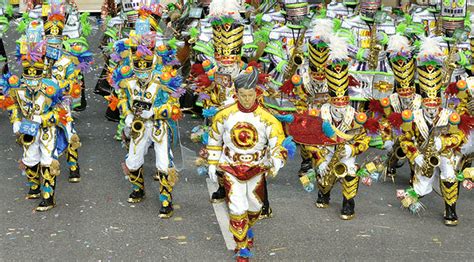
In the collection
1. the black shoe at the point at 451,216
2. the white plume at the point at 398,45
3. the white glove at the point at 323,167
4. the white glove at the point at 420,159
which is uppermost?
the white plume at the point at 398,45

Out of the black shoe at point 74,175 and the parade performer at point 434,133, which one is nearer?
the parade performer at point 434,133

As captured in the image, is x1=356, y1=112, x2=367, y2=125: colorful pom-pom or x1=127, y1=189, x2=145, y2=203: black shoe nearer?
x1=356, y1=112, x2=367, y2=125: colorful pom-pom

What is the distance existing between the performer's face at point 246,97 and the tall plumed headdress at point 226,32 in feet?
8.57

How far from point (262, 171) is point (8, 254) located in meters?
2.76

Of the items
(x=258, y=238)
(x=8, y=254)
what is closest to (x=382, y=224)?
(x=258, y=238)

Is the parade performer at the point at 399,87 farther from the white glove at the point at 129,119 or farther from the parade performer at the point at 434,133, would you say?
the white glove at the point at 129,119

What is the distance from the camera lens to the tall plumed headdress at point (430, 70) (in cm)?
955

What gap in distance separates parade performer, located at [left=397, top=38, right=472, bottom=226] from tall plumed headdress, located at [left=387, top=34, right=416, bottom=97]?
0.42 m

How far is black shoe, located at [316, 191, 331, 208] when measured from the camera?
10.2 m

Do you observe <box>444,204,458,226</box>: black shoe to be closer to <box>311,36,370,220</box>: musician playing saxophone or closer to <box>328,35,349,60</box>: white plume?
<box>311,36,370,220</box>: musician playing saxophone

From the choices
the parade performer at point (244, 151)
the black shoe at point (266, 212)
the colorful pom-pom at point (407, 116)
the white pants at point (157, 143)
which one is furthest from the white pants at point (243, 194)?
the colorful pom-pom at point (407, 116)

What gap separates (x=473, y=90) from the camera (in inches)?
400

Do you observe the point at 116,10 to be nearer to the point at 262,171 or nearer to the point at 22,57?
the point at 22,57

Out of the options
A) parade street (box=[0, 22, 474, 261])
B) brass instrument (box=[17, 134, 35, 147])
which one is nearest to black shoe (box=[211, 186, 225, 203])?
parade street (box=[0, 22, 474, 261])
